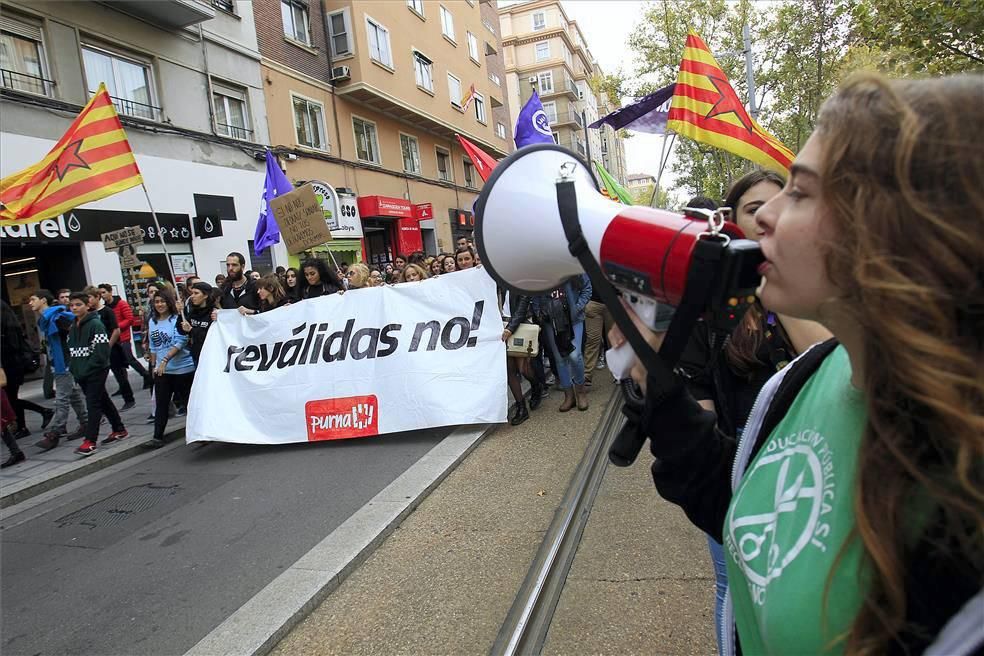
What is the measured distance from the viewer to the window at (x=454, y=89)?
2396 cm

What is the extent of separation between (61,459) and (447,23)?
76.0 ft

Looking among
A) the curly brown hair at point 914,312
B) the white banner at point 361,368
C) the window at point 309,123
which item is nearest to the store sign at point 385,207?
the window at point 309,123

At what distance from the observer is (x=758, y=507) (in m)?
0.85

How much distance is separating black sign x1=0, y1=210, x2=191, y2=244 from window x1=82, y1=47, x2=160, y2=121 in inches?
81.7

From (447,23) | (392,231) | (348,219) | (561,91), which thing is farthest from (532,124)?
(561,91)

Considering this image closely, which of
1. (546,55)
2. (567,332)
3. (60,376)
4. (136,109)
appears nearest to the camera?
(567,332)

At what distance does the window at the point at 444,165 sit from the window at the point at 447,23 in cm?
476

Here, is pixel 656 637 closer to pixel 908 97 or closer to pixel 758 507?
pixel 758 507

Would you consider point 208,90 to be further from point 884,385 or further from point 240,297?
point 884,385

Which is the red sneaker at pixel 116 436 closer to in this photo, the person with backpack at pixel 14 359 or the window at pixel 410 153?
the person with backpack at pixel 14 359

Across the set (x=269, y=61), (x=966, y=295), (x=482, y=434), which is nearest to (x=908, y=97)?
(x=966, y=295)

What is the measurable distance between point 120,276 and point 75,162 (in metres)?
5.62

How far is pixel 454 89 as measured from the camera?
24359 mm

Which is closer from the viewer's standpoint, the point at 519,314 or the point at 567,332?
the point at 519,314
